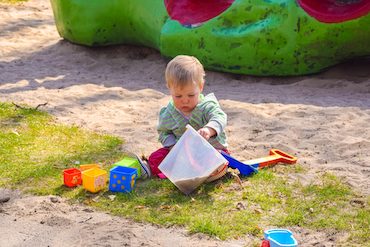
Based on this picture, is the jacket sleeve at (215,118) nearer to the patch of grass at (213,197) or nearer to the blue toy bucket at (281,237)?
the patch of grass at (213,197)

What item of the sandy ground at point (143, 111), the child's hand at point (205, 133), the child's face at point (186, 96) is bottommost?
the sandy ground at point (143, 111)

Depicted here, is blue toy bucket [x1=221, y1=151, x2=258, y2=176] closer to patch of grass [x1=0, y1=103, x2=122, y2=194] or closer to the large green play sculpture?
patch of grass [x1=0, y1=103, x2=122, y2=194]

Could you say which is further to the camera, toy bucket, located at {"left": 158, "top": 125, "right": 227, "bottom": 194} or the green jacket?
the green jacket

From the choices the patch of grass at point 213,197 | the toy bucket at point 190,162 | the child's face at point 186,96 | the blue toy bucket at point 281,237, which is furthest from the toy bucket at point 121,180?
the blue toy bucket at point 281,237

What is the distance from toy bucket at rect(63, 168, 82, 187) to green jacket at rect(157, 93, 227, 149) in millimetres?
578

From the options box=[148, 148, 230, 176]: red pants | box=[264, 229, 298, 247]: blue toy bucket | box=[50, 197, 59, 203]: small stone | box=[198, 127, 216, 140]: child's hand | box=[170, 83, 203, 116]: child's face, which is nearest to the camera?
box=[264, 229, 298, 247]: blue toy bucket

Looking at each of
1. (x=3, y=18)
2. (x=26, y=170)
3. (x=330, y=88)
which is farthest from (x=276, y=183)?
(x=3, y=18)

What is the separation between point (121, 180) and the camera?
404cm

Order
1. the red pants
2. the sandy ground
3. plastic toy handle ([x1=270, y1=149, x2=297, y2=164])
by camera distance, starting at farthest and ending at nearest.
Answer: plastic toy handle ([x1=270, y1=149, x2=297, y2=164]), the red pants, the sandy ground

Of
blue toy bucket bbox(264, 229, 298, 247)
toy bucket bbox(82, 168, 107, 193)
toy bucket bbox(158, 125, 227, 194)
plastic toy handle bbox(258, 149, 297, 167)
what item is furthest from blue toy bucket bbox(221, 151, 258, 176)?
blue toy bucket bbox(264, 229, 298, 247)

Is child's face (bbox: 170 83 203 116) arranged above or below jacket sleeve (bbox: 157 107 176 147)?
above

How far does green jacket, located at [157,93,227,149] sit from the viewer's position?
4324mm

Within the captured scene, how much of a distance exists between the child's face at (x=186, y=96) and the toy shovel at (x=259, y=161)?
1.14 feet

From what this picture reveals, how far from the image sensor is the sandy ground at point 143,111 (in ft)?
11.6
